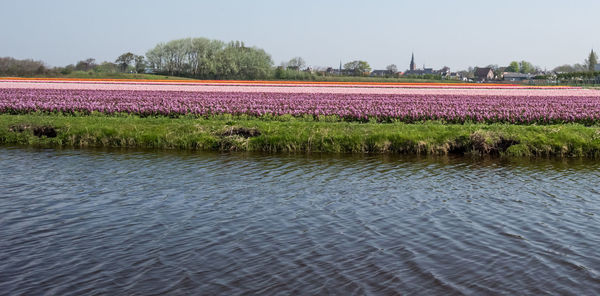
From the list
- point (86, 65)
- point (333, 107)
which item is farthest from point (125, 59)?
point (333, 107)

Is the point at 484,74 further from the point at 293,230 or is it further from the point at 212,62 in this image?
→ the point at 293,230

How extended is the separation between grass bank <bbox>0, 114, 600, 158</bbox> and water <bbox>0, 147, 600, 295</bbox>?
360 cm

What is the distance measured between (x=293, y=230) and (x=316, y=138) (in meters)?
11.0

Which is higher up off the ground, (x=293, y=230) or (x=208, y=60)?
(x=208, y=60)

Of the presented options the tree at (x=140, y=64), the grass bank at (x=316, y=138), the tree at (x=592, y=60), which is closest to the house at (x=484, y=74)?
the tree at (x=592, y=60)

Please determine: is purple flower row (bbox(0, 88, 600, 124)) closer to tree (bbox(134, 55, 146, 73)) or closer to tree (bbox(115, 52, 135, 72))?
tree (bbox(134, 55, 146, 73))

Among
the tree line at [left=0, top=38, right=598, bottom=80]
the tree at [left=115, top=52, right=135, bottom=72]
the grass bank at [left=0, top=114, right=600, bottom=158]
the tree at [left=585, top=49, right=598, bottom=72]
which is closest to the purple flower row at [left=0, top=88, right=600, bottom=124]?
the grass bank at [left=0, top=114, right=600, bottom=158]

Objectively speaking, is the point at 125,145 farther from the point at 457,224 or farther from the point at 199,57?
the point at 199,57

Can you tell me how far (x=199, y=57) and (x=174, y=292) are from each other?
9298 centimetres

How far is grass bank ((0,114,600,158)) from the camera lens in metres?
20.0

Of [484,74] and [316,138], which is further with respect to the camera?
[484,74]

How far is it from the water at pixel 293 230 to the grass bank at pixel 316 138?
3598 millimetres

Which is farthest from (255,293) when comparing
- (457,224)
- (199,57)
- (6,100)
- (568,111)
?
(199,57)

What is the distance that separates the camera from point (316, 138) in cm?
2058
